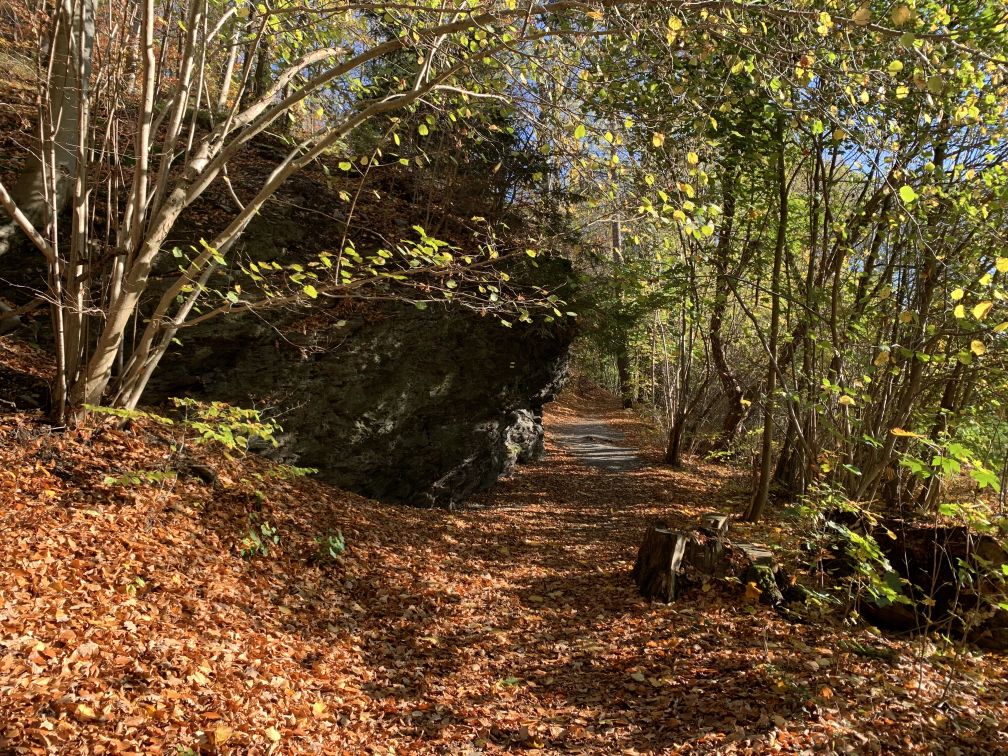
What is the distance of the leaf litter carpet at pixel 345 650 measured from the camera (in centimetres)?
300

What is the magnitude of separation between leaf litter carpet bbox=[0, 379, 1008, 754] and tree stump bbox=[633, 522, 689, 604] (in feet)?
0.83

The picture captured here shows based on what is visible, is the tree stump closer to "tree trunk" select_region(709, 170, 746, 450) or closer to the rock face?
the rock face

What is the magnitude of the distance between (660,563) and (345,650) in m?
3.33

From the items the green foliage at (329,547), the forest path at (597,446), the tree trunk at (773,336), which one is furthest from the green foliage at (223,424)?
the forest path at (597,446)

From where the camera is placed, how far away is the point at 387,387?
8.06 metres

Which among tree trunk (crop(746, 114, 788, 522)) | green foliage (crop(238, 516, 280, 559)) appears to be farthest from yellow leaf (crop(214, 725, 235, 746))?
tree trunk (crop(746, 114, 788, 522))

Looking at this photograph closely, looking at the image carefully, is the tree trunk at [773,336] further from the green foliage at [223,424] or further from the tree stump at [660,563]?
the green foliage at [223,424]

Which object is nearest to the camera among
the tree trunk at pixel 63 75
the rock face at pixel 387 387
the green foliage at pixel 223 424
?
the tree trunk at pixel 63 75

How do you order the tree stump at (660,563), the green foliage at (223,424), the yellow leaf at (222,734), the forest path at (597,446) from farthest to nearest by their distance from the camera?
1. the forest path at (597,446)
2. the tree stump at (660,563)
3. the green foliage at (223,424)
4. the yellow leaf at (222,734)

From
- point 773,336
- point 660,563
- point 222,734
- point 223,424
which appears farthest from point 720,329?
point 222,734

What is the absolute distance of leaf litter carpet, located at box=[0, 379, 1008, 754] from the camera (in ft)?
9.86

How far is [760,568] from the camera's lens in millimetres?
5594

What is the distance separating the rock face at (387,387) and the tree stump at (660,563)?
12.2 ft

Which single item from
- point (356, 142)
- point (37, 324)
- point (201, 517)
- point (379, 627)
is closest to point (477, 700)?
point (379, 627)
